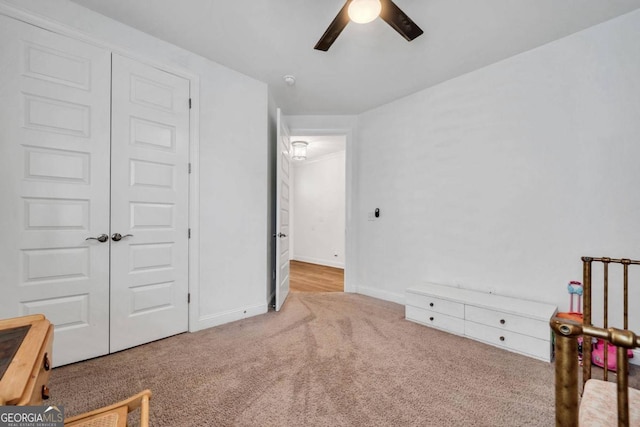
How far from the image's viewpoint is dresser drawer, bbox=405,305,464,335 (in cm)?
254

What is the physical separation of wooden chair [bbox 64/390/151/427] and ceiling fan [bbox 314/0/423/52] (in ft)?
6.59

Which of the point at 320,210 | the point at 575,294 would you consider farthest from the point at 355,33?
the point at 320,210

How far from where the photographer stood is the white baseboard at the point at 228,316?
8.56ft

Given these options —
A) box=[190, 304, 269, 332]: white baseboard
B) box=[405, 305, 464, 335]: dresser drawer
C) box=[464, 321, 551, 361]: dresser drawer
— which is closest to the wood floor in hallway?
box=[190, 304, 269, 332]: white baseboard

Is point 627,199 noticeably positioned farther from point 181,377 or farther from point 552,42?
point 181,377

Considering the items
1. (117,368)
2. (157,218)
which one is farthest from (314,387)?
(157,218)

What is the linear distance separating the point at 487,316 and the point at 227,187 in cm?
264

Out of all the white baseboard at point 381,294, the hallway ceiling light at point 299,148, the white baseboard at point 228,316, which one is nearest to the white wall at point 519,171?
the white baseboard at point 381,294

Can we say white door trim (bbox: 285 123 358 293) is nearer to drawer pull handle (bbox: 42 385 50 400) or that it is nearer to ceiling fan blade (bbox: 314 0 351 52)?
ceiling fan blade (bbox: 314 0 351 52)

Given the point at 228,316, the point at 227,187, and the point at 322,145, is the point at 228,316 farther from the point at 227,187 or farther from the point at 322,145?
the point at 322,145

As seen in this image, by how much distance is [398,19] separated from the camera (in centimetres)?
173

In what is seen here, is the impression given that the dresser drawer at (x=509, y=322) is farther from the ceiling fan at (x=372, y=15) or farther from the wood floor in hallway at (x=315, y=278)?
the ceiling fan at (x=372, y=15)

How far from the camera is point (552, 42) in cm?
234

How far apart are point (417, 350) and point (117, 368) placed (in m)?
2.20
